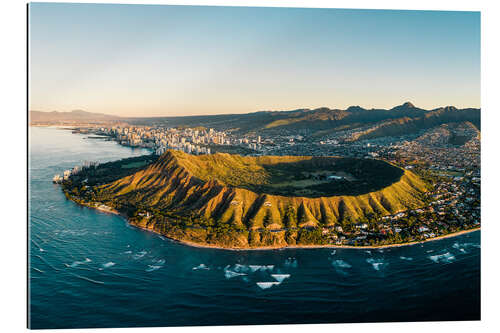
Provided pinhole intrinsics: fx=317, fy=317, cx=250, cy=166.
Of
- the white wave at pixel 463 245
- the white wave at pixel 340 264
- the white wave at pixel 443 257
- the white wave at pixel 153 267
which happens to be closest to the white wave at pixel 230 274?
the white wave at pixel 153 267

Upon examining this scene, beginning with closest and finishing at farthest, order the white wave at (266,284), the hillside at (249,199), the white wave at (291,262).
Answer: the white wave at (266,284) → the white wave at (291,262) → the hillside at (249,199)

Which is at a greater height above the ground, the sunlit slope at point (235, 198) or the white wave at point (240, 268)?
the sunlit slope at point (235, 198)

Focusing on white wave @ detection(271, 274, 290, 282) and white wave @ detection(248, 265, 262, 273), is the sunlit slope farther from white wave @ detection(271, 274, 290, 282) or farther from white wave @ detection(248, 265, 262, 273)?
white wave @ detection(271, 274, 290, 282)

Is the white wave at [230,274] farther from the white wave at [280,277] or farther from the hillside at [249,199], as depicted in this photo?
the hillside at [249,199]

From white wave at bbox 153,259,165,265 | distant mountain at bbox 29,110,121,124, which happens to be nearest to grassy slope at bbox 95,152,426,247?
white wave at bbox 153,259,165,265

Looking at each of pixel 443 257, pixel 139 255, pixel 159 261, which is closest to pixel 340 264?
pixel 443 257

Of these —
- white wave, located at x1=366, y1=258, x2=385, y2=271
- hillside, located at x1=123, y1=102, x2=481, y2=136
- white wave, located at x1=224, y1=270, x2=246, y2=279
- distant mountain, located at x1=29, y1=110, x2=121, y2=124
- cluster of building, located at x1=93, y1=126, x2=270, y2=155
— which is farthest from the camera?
hillside, located at x1=123, y1=102, x2=481, y2=136

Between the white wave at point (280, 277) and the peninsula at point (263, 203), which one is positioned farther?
the peninsula at point (263, 203)
